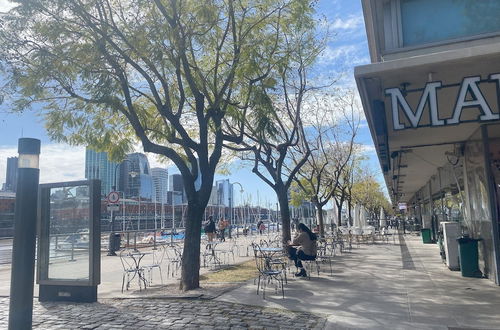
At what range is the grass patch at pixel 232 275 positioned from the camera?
440 inches

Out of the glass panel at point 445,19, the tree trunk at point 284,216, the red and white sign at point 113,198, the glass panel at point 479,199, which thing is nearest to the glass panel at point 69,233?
the glass panel at point 445,19

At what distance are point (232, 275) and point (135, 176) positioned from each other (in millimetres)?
24697

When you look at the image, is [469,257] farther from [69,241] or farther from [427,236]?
[427,236]

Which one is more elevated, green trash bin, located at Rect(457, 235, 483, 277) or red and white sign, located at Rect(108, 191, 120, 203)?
red and white sign, located at Rect(108, 191, 120, 203)

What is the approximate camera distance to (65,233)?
933 centimetres

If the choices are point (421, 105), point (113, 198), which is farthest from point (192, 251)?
point (113, 198)

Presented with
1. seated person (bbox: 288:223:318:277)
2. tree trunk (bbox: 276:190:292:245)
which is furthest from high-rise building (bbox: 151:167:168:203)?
seated person (bbox: 288:223:318:277)

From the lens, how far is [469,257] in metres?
10.8

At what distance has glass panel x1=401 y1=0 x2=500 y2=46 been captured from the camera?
7668 mm

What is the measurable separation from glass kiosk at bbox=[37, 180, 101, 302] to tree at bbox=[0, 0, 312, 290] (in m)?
1.91

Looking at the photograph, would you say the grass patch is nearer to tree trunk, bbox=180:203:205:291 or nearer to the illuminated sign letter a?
tree trunk, bbox=180:203:205:291

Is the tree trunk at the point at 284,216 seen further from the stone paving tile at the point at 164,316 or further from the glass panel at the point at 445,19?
the glass panel at the point at 445,19

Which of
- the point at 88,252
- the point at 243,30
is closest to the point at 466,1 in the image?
the point at 243,30

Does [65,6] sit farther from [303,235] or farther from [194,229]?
[303,235]
